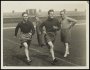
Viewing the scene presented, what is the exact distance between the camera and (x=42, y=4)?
1.76m

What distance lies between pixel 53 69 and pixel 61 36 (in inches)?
12.6

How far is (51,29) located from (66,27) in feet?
0.47

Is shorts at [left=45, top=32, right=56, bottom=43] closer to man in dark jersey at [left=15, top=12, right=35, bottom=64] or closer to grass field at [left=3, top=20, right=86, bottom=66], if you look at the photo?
grass field at [left=3, top=20, right=86, bottom=66]

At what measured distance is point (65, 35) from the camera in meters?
1.79

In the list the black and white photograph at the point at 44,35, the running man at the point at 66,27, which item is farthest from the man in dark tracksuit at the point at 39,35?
the running man at the point at 66,27

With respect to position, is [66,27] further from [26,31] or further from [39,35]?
[26,31]

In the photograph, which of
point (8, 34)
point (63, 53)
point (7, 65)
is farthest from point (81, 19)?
point (7, 65)

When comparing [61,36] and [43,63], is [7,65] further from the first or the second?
[61,36]

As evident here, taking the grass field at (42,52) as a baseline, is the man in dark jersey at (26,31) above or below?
above

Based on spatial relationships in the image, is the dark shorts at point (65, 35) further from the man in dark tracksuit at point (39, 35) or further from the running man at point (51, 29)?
the man in dark tracksuit at point (39, 35)

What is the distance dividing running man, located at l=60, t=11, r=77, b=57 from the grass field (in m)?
0.03

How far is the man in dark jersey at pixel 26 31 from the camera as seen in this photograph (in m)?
1.75

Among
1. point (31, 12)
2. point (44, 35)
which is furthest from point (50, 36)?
point (31, 12)

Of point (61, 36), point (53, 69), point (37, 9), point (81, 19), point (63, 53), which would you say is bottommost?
point (53, 69)
